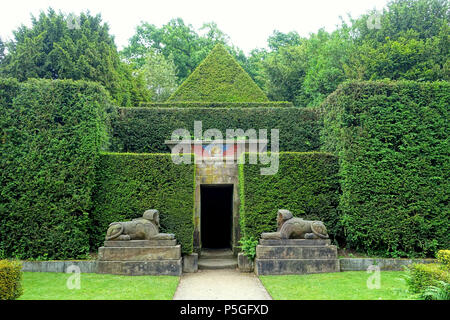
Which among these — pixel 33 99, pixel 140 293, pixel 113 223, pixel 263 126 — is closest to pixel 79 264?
pixel 113 223

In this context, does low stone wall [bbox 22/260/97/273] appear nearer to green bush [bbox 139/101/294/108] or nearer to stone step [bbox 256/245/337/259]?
stone step [bbox 256/245/337/259]

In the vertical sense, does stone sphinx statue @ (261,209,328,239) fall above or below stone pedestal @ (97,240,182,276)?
above

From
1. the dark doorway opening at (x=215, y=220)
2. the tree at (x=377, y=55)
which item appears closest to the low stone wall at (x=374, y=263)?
the dark doorway opening at (x=215, y=220)

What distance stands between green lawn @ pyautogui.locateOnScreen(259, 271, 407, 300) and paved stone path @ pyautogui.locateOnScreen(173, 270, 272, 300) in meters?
0.33

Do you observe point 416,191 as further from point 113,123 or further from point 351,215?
point 113,123

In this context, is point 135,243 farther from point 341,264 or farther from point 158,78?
point 158,78

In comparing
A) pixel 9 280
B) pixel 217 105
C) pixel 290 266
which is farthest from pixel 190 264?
pixel 217 105

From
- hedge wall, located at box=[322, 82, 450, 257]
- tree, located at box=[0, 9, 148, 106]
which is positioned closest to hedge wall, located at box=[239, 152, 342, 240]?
hedge wall, located at box=[322, 82, 450, 257]

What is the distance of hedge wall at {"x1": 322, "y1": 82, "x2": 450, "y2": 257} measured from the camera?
1075 centimetres

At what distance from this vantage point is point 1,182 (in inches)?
417

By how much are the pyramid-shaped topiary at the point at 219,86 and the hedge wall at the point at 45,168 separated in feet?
26.6

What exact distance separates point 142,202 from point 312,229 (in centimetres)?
542

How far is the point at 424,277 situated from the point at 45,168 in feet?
34.3

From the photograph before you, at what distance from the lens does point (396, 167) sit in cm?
1091
